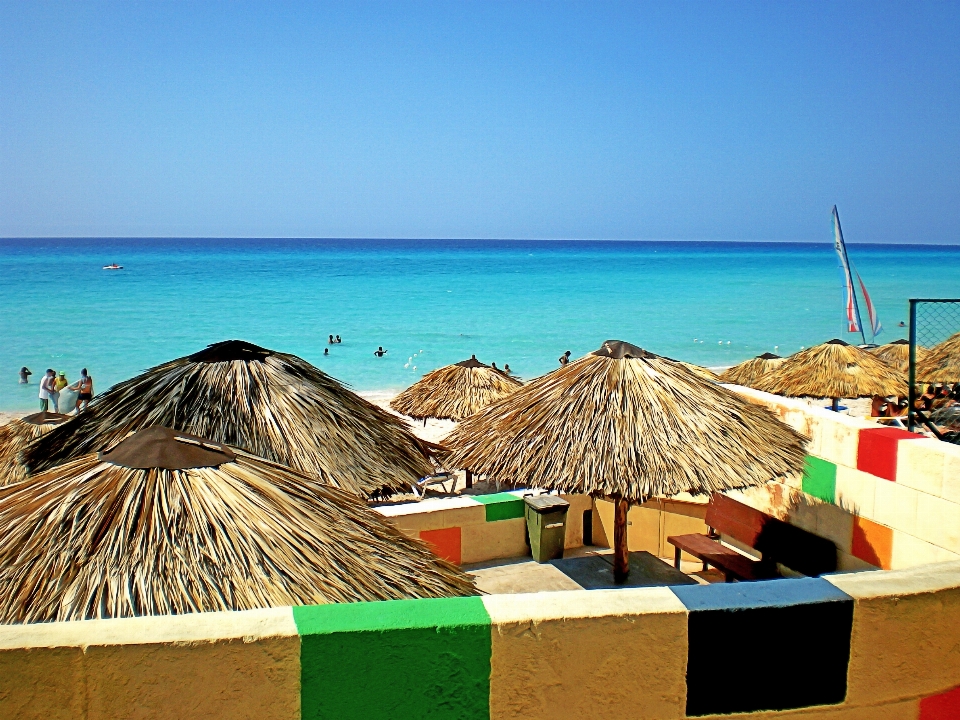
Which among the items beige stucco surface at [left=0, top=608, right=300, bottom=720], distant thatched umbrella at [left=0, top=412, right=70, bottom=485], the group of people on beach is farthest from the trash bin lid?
the group of people on beach

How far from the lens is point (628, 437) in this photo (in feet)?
19.2

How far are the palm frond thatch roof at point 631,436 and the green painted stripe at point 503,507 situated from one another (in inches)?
20.6

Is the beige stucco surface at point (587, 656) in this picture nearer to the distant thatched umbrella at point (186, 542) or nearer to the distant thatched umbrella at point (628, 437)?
the distant thatched umbrella at point (186, 542)

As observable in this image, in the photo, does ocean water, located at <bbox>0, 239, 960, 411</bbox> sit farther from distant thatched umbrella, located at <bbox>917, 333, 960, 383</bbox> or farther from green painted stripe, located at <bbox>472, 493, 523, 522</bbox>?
green painted stripe, located at <bbox>472, 493, 523, 522</bbox>

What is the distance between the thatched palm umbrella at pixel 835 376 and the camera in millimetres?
15039

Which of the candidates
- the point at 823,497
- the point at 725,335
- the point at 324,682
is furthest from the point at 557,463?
the point at 725,335

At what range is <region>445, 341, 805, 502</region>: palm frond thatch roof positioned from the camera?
223 inches

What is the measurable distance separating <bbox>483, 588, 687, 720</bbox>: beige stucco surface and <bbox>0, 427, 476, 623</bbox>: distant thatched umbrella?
38.0 inches

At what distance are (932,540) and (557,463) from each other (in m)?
2.42

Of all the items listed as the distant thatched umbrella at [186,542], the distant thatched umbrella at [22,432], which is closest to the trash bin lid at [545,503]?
the distant thatched umbrella at [186,542]

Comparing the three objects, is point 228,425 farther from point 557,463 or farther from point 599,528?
point 599,528

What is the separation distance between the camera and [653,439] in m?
5.83

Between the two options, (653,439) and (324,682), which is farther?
(653,439)

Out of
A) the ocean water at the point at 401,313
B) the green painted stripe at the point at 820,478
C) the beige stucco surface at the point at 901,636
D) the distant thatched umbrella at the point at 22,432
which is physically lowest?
the ocean water at the point at 401,313
